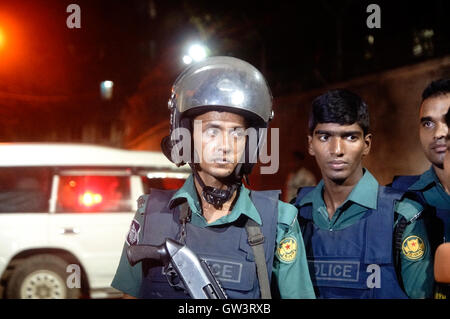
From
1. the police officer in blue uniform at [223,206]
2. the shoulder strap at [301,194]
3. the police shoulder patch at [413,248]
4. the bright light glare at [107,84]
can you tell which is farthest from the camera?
the bright light glare at [107,84]

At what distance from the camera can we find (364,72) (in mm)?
7305

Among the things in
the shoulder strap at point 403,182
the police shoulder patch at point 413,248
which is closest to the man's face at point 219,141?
the police shoulder patch at point 413,248

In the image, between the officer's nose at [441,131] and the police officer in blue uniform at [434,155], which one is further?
the officer's nose at [441,131]

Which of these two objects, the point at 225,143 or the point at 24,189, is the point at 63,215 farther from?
the point at 225,143

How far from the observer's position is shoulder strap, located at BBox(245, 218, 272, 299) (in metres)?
1.49

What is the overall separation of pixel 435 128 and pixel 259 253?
3.97ft

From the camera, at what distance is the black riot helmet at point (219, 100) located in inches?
67.2

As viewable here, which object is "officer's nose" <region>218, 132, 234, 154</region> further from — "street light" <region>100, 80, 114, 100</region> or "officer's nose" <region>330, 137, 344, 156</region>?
"street light" <region>100, 80, 114, 100</region>

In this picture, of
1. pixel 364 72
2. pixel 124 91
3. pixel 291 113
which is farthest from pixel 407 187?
pixel 124 91

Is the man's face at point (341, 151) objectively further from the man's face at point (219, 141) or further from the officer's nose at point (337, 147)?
the man's face at point (219, 141)

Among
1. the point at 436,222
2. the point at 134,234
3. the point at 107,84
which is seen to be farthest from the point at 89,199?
the point at 107,84

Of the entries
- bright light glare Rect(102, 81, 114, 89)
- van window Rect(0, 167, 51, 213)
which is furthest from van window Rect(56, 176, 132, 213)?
bright light glare Rect(102, 81, 114, 89)

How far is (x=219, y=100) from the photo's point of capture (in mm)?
1698

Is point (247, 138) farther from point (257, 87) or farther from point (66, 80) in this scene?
point (66, 80)
